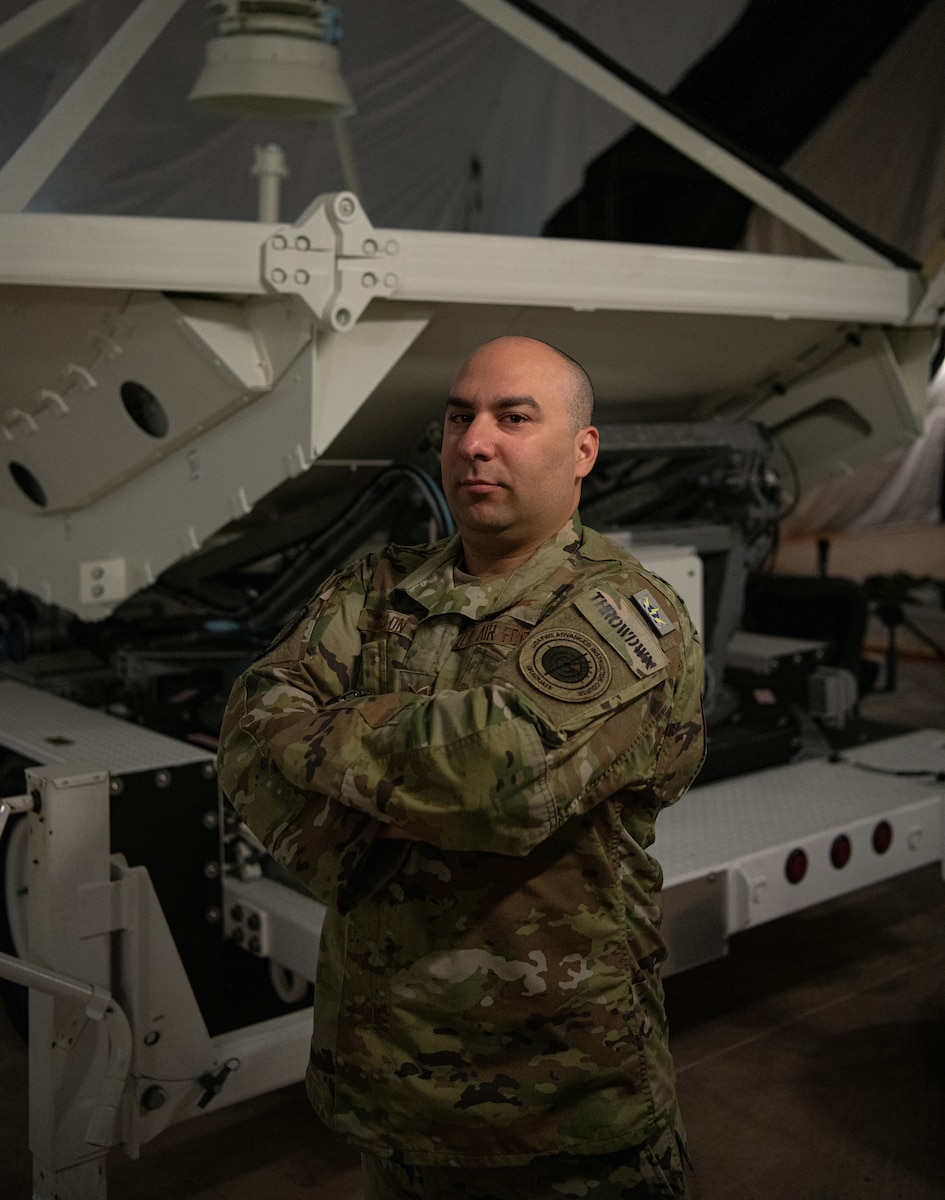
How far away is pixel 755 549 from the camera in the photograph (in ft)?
13.1

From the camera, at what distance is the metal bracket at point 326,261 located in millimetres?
2754

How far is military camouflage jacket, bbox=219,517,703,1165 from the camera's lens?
1490mm

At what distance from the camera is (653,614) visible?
1653mm

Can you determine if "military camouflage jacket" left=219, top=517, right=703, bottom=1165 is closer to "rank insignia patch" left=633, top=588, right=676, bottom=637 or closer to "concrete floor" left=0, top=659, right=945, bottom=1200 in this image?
"rank insignia patch" left=633, top=588, right=676, bottom=637

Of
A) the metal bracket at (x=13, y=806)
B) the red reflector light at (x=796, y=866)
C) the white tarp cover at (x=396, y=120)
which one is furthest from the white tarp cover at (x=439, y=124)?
the red reflector light at (x=796, y=866)

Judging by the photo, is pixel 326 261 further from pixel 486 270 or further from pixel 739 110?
pixel 739 110

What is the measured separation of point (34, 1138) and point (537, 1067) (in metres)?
1.34

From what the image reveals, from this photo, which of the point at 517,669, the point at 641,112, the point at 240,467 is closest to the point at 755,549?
the point at 641,112

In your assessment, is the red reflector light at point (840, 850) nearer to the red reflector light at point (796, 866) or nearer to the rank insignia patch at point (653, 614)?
the red reflector light at point (796, 866)

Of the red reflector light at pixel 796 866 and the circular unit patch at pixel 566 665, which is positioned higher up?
the circular unit patch at pixel 566 665

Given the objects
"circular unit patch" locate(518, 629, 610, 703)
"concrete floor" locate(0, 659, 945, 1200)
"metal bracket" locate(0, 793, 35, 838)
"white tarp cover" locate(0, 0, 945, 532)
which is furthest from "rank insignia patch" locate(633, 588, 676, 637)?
"white tarp cover" locate(0, 0, 945, 532)

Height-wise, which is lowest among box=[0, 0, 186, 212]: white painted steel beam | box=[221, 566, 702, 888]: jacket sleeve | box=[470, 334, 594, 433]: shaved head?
box=[221, 566, 702, 888]: jacket sleeve

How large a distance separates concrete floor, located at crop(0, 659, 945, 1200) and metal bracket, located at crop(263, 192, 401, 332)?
1.91 m

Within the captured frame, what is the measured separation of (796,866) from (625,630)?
6.08ft
